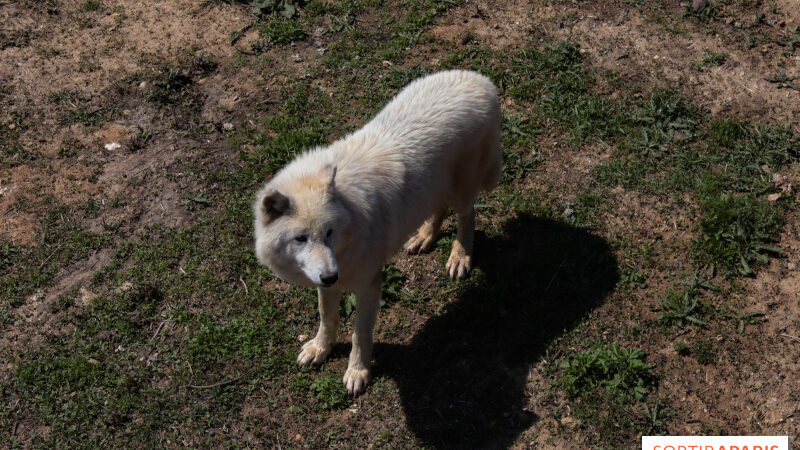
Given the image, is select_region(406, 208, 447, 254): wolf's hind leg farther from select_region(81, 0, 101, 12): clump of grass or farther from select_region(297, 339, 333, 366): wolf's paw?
select_region(81, 0, 101, 12): clump of grass

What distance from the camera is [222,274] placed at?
6.29 m

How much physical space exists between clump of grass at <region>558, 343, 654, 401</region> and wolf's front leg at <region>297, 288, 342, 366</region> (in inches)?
76.3

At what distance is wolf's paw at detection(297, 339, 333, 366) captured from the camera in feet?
18.7

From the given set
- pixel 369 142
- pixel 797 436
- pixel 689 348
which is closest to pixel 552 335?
pixel 689 348

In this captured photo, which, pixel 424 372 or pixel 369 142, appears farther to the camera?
pixel 424 372

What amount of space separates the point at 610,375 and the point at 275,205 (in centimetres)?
310

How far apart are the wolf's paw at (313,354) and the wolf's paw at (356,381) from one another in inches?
12.7

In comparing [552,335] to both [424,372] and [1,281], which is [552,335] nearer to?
[424,372]

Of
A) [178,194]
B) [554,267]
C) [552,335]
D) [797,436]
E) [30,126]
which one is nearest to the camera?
[797,436]

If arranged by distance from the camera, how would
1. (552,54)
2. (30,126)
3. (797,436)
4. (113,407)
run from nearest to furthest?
(797,436)
(113,407)
(30,126)
(552,54)

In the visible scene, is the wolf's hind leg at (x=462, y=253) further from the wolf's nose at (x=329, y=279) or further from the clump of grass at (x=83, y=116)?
the clump of grass at (x=83, y=116)

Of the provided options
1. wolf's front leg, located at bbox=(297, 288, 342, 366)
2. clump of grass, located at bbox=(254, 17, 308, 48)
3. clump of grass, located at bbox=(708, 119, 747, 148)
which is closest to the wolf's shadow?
wolf's front leg, located at bbox=(297, 288, 342, 366)

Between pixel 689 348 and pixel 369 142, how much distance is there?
3177 mm

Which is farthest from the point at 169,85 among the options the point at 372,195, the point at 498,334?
the point at 498,334
